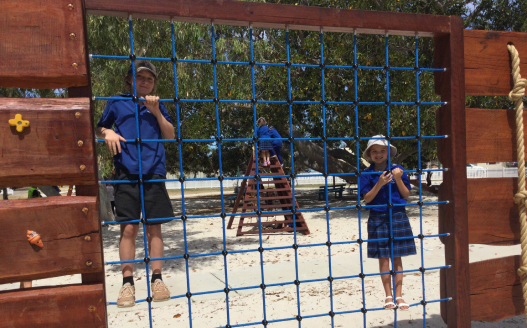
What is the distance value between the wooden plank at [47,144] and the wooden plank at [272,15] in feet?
1.77

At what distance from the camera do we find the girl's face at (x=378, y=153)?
297cm

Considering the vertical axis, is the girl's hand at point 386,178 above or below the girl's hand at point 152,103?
below

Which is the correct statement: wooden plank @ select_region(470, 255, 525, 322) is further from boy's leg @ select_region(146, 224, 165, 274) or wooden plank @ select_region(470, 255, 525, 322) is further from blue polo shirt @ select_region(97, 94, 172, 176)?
blue polo shirt @ select_region(97, 94, 172, 176)

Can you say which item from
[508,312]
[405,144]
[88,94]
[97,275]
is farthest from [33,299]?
[405,144]

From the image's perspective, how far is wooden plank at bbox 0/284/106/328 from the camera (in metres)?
1.67

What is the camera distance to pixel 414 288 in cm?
382

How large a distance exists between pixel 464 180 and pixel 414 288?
178cm

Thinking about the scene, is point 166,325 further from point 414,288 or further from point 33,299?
point 414,288

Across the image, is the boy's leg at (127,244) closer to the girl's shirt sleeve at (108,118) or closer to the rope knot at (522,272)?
the girl's shirt sleeve at (108,118)

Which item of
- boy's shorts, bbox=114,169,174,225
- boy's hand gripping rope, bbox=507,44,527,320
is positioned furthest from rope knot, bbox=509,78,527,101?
boy's shorts, bbox=114,169,174,225

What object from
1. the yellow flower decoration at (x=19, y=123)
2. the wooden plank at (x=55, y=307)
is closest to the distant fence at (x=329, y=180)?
the wooden plank at (x=55, y=307)

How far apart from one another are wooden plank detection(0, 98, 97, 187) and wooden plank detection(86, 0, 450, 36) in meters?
0.54

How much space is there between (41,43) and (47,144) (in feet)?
1.42

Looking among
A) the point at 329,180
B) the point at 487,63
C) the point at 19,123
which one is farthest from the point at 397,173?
the point at 329,180
